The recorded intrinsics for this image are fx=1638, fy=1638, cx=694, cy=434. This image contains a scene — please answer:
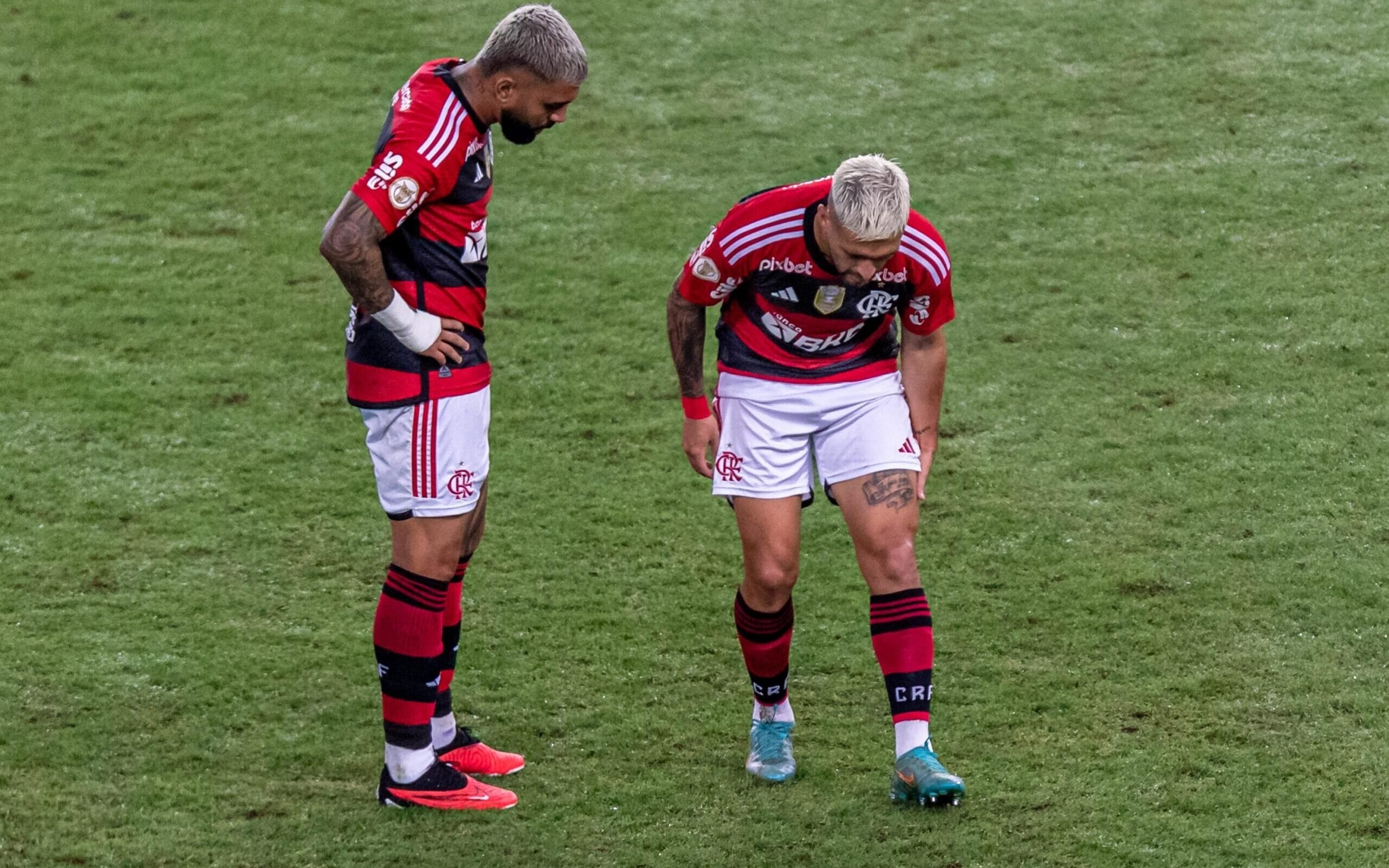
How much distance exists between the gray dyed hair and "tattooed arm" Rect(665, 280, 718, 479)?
0.70 meters

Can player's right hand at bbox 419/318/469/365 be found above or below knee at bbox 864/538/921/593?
above

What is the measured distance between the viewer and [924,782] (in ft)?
12.8

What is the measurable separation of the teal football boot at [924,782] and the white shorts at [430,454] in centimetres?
123

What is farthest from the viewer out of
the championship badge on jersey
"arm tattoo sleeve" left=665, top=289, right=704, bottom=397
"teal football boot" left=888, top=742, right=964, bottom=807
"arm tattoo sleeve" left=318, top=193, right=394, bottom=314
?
"arm tattoo sleeve" left=665, top=289, right=704, bottom=397

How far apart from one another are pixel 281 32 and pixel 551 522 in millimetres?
4838

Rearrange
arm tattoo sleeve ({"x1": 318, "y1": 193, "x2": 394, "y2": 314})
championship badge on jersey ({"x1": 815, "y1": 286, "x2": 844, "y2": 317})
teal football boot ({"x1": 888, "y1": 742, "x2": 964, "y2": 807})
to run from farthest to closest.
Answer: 1. championship badge on jersey ({"x1": 815, "y1": 286, "x2": 844, "y2": 317})
2. teal football boot ({"x1": 888, "y1": 742, "x2": 964, "y2": 807})
3. arm tattoo sleeve ({"x1": 318, "y1": 193, "x2": 394, "y2": 314})

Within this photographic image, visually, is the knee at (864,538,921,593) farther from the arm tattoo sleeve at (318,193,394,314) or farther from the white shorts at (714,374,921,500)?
the arm tattoo sleeve at (318,193,394,314)

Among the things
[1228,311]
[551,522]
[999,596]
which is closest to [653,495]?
[551,522]

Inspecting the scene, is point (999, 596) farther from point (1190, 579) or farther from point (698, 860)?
point (698, 860)

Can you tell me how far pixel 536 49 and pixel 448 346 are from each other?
0.71 meters

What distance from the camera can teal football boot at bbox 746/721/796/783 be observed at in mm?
4184

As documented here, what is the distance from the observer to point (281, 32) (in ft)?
30.4

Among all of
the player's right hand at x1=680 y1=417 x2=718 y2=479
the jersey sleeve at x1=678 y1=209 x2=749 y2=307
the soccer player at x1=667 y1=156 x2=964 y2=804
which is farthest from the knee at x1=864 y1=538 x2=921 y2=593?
the jersey sleeve at x1=678 y1=209 x2=749 y2=307

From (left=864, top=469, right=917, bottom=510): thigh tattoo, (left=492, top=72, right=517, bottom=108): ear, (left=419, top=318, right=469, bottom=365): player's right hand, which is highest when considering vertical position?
(left=492, top=72, right=517, bottom=108): ear
